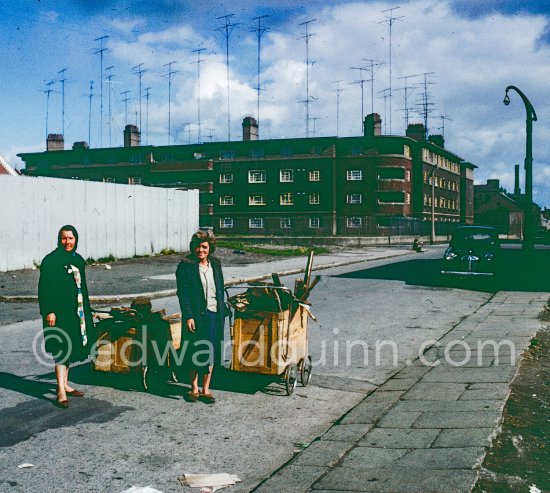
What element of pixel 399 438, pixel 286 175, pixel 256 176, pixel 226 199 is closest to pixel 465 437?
pixel 399 438

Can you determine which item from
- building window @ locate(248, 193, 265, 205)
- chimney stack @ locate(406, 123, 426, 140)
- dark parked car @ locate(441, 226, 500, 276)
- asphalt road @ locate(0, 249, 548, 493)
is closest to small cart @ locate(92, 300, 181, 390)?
asphalt road @ locate(0, 249, 548, 493)

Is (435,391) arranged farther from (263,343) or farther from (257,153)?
(257,153)

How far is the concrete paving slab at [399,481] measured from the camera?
393cm

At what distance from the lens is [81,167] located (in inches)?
3155

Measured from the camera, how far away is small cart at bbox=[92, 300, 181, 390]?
6531 millimetres

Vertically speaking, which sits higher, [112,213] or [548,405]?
[112,213]

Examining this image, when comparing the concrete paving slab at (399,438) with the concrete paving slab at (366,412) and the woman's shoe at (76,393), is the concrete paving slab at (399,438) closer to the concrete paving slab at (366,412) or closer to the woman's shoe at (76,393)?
the concrete paving slab at (366,412)

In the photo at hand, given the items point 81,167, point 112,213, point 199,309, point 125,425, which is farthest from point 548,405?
point 81,167

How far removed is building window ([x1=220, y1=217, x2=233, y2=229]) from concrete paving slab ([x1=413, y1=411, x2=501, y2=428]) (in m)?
69.8

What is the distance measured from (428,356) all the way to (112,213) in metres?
19.2

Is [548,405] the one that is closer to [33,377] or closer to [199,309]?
[199,309]

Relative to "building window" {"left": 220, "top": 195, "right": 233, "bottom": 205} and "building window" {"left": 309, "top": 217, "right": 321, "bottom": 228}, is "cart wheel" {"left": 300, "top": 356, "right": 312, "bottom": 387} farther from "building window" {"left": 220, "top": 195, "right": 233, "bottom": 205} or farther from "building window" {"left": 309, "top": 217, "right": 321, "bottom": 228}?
"building window" {"left": 220, "top": 195, "right": 233, "bottom": 205}

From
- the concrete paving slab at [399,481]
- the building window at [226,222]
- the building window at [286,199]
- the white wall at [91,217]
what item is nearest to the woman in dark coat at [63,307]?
Result: the concrete paving slab at [399,481]

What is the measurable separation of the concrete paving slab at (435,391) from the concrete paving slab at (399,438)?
1.11m
